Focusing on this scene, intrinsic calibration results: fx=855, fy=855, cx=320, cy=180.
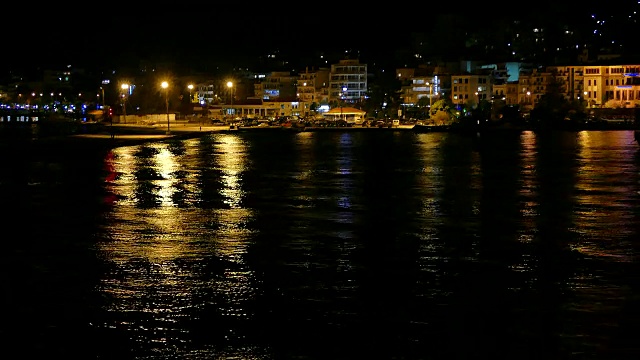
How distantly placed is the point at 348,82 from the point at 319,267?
74.9 meters

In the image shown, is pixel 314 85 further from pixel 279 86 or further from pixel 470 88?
pixel 470 88

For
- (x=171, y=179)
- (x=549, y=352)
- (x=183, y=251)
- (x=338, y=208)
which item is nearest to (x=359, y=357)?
(x=549, y=352)

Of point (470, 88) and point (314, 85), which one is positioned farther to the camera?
point (314, 85)

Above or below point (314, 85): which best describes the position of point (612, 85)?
below

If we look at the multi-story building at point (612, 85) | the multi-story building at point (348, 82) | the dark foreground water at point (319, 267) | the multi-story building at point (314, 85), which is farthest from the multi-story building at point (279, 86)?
the dark foreground water at point (319, 267)

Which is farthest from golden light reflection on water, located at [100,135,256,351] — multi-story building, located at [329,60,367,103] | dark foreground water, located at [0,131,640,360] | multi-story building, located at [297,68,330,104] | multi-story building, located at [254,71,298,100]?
multi-story building, located at [254,71,298,100]

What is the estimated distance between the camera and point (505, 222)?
47.2 feet

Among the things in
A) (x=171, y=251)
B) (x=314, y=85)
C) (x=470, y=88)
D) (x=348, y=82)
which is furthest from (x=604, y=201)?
(x=314, y=85)

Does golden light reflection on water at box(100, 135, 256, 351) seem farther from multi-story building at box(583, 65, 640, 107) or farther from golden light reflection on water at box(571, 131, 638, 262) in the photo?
multi-story building at box(583, 65, 640, 107)

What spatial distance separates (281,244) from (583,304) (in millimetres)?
4814

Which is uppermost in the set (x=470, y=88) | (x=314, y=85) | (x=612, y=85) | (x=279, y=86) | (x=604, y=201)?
(x=279, y=86)

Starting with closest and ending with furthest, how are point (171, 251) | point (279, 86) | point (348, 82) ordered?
point (171, 251) → point (348, 82) → point (279, 86)

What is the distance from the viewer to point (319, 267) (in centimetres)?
1045

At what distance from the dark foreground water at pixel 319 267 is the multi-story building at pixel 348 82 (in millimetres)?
62626
